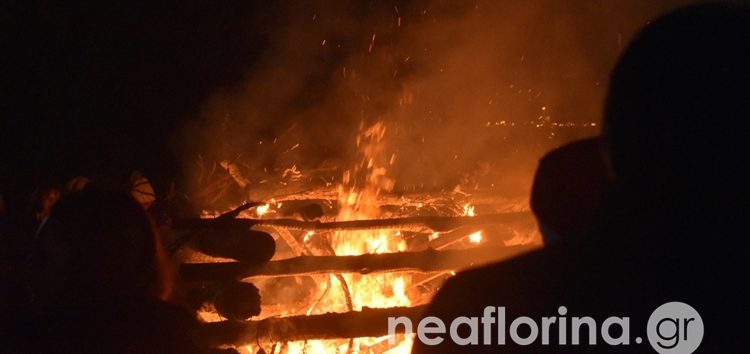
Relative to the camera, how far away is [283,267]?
11.1ft

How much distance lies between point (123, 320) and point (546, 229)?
4.62 feet

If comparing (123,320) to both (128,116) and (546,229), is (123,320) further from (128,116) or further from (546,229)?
(128,116)

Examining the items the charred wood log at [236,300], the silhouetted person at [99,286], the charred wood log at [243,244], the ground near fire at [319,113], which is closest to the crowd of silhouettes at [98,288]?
the silhouetted person at [99,286]

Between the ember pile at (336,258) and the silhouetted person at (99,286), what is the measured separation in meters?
0.69

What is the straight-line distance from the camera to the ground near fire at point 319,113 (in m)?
4.66

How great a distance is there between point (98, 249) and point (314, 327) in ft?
3.66

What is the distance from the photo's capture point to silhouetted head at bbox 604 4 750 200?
1200 mm

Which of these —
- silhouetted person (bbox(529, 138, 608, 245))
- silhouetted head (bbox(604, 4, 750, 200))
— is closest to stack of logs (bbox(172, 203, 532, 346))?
silhouetted person (bbox(529, 138, 608, 245))

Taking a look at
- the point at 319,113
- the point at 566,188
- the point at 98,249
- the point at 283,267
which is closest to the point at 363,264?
the point at 283,267

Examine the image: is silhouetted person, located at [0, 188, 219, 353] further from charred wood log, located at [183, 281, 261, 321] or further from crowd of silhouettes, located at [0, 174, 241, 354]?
charred wood log, located at [183, 281, 261, 321]

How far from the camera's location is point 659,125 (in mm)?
1210

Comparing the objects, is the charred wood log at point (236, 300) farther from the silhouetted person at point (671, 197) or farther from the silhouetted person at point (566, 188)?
the silhouetted person at point (671, 197)

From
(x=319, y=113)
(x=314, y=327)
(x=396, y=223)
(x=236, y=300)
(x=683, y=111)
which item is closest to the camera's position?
(x=683, y=111)

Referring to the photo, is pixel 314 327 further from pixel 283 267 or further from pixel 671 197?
pixel 671 197
